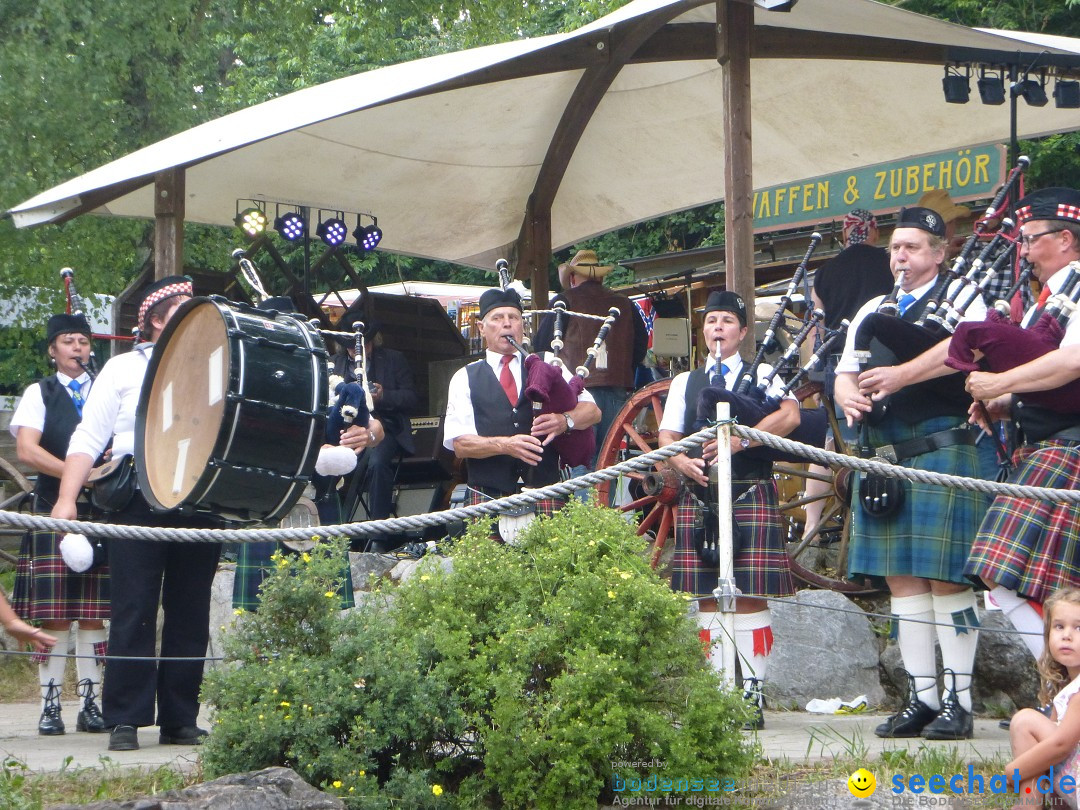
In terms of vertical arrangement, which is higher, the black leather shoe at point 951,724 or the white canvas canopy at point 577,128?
the white canvas canopy at point 577,128

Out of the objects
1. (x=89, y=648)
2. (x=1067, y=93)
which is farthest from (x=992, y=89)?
(x=89, y=648)

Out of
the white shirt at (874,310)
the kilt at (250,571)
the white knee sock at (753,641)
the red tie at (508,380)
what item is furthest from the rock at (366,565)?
the white shirt at (874,310)

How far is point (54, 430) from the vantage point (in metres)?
5.35

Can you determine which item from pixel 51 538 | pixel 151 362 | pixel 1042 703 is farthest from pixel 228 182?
pixel 1042 703

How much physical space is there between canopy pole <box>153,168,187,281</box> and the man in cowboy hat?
207 centimetres

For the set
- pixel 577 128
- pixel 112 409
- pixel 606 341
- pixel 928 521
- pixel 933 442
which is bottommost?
pixel 928 521

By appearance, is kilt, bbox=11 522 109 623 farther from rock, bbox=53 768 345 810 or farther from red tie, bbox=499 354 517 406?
rock, bbox=53 768 345 810

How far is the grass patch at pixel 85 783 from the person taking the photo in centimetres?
354

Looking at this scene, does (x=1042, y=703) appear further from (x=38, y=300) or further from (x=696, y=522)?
(x=38, y=300)

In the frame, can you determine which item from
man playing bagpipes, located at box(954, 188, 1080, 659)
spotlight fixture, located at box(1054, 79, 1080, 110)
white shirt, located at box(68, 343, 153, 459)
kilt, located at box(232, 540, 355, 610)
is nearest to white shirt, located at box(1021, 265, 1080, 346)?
man playing bagpipes, located at box(954, 188, 1080, 659)

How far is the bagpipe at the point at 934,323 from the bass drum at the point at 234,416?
176 centimetres

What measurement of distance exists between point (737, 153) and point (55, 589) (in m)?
3.31

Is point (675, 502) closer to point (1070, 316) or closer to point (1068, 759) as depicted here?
point (1070, 316)

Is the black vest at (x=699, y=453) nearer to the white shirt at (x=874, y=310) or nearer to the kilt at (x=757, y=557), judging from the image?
the kilt at (x=757, y=557)
